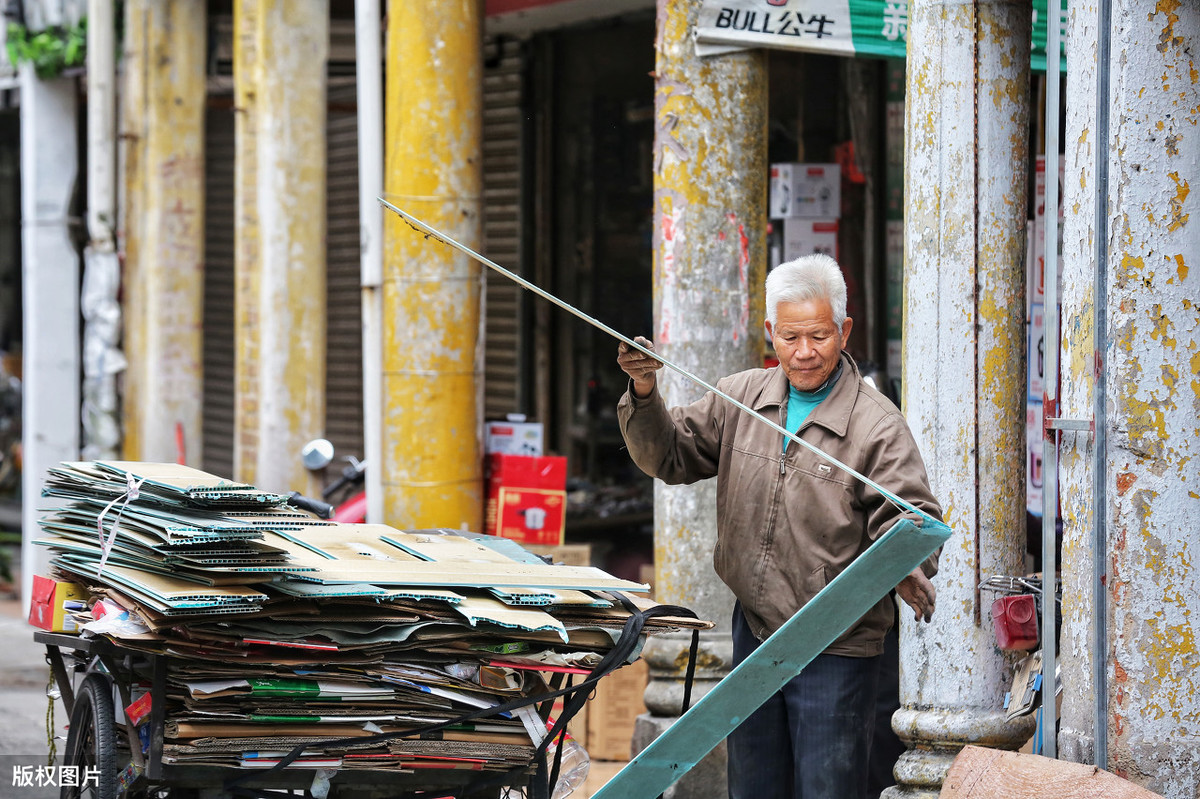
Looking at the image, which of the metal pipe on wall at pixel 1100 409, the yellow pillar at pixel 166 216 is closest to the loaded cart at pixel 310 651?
the metal pipe on wall at pixel 1100 409

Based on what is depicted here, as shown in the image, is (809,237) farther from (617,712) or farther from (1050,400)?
(1050,400)

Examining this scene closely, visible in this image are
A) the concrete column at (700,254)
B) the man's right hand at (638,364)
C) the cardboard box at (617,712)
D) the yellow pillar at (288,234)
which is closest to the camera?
the man's right hand at (638,364)

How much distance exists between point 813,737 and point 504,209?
6305 mm

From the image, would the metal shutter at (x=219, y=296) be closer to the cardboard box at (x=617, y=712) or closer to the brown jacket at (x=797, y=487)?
the cardboard box at (x=617, y=712)

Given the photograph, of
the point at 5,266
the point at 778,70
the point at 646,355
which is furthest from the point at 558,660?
the point at 5,266

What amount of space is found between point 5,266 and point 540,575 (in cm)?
1290

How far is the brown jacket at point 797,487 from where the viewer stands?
3506mm

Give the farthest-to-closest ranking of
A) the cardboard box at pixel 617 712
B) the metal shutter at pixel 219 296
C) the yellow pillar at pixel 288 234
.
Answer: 1. the metal shutter at pixel 219 296
2. the yellow pillar at pixel 288 234
3. the cardboard box at pixel 617 712

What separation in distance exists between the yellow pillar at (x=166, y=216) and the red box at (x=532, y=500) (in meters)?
3.21

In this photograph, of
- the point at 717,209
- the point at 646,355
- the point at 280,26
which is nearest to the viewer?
the point at 646,355

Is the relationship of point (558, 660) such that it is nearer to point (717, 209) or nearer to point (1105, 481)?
point (1105, 481)

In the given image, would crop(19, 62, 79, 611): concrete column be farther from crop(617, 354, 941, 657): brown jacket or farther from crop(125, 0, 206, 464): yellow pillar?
crop(617, 354, 941, 657): brown jacket

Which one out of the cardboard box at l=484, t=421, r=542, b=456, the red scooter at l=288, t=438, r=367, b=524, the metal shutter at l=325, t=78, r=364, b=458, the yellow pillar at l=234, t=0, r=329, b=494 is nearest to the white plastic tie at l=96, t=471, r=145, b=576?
the red scooter at l=288, t=438, r=367, b=524

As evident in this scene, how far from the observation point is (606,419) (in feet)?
30.6
